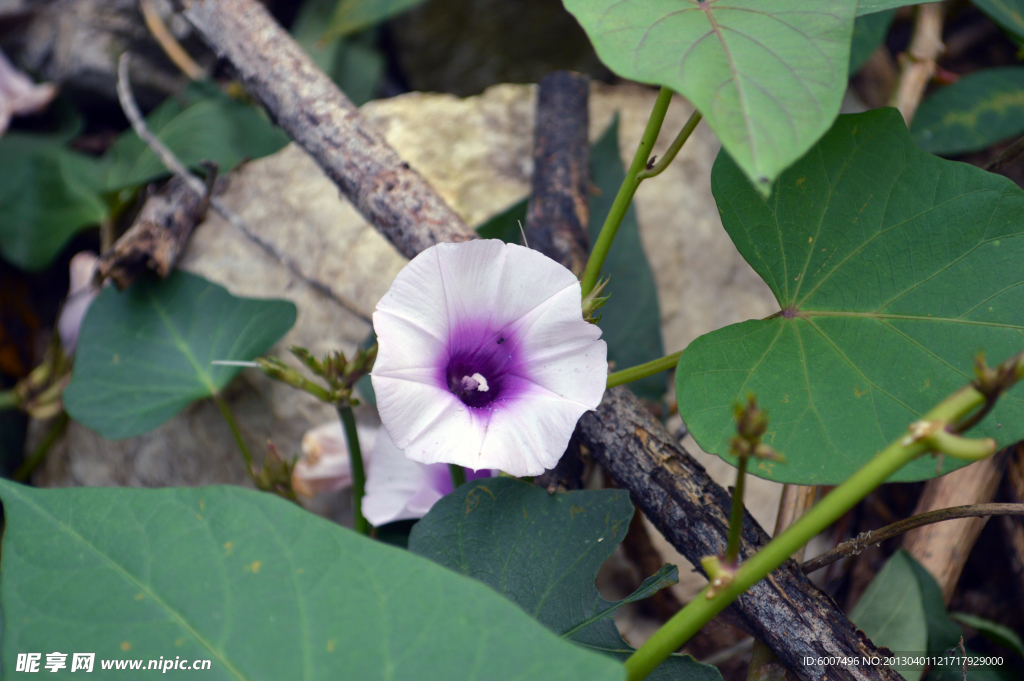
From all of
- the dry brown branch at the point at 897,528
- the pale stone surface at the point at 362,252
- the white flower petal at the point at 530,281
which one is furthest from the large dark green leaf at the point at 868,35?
the white flower petal at the point at 530,281

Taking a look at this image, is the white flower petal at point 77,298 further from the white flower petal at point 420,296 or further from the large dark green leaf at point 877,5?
the large dark green leaf at point 877,5

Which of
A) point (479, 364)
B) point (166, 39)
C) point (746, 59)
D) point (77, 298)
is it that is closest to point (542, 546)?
point (479, 364)

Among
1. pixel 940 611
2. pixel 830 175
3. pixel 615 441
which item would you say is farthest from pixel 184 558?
pixel 940 611

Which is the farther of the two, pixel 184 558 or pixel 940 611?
pixel 940 611

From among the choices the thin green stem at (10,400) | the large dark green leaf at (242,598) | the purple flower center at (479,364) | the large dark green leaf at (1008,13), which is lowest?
the thin green stem at (10,400)

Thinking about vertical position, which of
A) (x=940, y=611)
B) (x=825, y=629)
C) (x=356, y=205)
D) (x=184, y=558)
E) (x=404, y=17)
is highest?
(x=404, y=17)

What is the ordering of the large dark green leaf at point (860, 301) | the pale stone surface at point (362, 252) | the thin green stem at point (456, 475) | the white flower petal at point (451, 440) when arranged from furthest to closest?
the pale stone surface at point (362, 252), the thin green stem at point (456, 475), the large dark green leaf at point (860, 301), the white flower petal at point (451, 440)

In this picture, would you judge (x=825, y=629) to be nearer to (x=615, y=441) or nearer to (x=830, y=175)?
(x=615, y=441)

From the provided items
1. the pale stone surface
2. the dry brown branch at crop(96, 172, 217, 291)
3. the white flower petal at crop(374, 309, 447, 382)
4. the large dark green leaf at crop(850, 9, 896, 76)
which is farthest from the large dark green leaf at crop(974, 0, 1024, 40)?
the dry brown branch at crop(96, 172, 217, 291)
